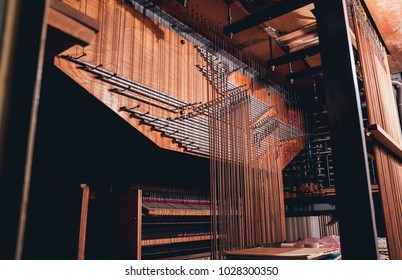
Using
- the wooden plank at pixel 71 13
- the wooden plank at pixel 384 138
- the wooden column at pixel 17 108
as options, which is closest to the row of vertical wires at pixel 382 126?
the wooden plank at pixel 384 138

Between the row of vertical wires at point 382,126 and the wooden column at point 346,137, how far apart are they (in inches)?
20.5

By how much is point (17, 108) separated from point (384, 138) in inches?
65.2

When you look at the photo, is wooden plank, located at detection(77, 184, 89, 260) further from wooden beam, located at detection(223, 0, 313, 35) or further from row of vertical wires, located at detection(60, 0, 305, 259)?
wooden beam, located at detection(223, 0, 313, 35)

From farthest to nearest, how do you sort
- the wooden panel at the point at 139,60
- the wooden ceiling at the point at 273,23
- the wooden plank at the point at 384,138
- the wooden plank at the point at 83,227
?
the wooden ceiling at the point at 273,23 → the wooden panel at the point at 139,60 → the wooden plank at the point at 83,227 → the wooden plank at the point at 384,138

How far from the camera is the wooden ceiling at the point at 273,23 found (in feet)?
15.0

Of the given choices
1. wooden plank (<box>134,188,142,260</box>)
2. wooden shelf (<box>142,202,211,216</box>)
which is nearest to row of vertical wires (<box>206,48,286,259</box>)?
wooden plank (<box>134,188,142,260</box>)

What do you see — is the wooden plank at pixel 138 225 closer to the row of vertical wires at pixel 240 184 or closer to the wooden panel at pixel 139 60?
the wooden panel at pixel 139 60

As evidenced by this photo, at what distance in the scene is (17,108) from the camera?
1.75ft

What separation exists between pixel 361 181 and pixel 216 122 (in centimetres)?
200

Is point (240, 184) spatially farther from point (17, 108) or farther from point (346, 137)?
point (17, 108)

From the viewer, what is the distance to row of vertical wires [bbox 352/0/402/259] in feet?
5.28

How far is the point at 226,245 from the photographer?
270cm

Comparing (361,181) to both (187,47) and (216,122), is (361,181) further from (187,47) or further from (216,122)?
(187,47)
